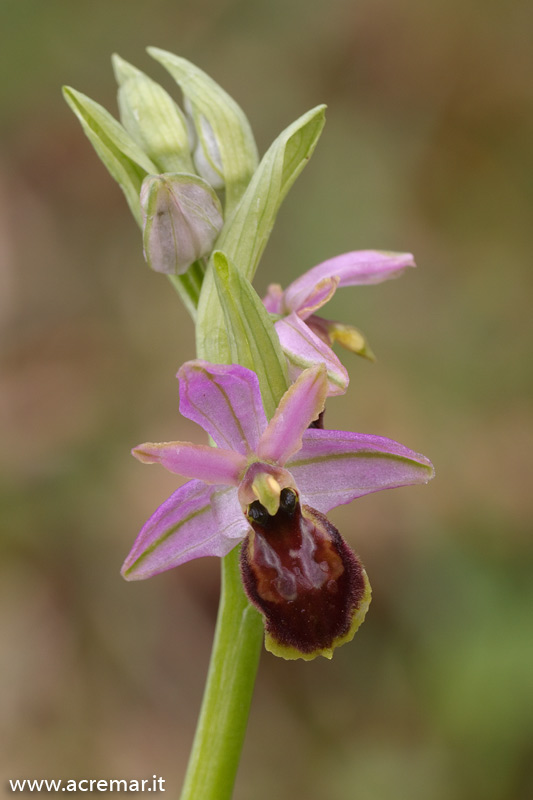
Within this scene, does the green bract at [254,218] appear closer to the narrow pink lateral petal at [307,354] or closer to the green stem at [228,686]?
the narrow pink lateral petal at [307,354]

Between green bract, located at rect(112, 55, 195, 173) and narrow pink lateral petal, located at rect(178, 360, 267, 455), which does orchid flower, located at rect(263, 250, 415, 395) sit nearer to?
narrow pink lateral petal, located at rect(178, 360, 267, 455)

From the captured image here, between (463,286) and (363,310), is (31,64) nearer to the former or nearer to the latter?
(363,310)

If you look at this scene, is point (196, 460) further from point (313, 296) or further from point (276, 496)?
point (313, 296)

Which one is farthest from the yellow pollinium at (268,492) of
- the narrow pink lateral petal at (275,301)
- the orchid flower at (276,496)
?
the narrow pink lateral petal at (275,301)

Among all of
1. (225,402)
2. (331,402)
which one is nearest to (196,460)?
(225,402)

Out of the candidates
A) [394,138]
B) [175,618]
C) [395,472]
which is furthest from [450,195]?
[395,472]

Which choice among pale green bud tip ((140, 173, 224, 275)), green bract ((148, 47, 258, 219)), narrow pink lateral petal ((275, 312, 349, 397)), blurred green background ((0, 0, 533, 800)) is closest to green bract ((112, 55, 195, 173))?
green bract ((148, 47, 258, 219))

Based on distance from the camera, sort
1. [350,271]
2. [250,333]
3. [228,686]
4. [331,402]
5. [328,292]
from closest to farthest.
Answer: [250,333] → [228,686] → [328,292] → [350,271] → [331,402]

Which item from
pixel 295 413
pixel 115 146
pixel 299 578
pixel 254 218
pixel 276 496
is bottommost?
pixel 299 578
